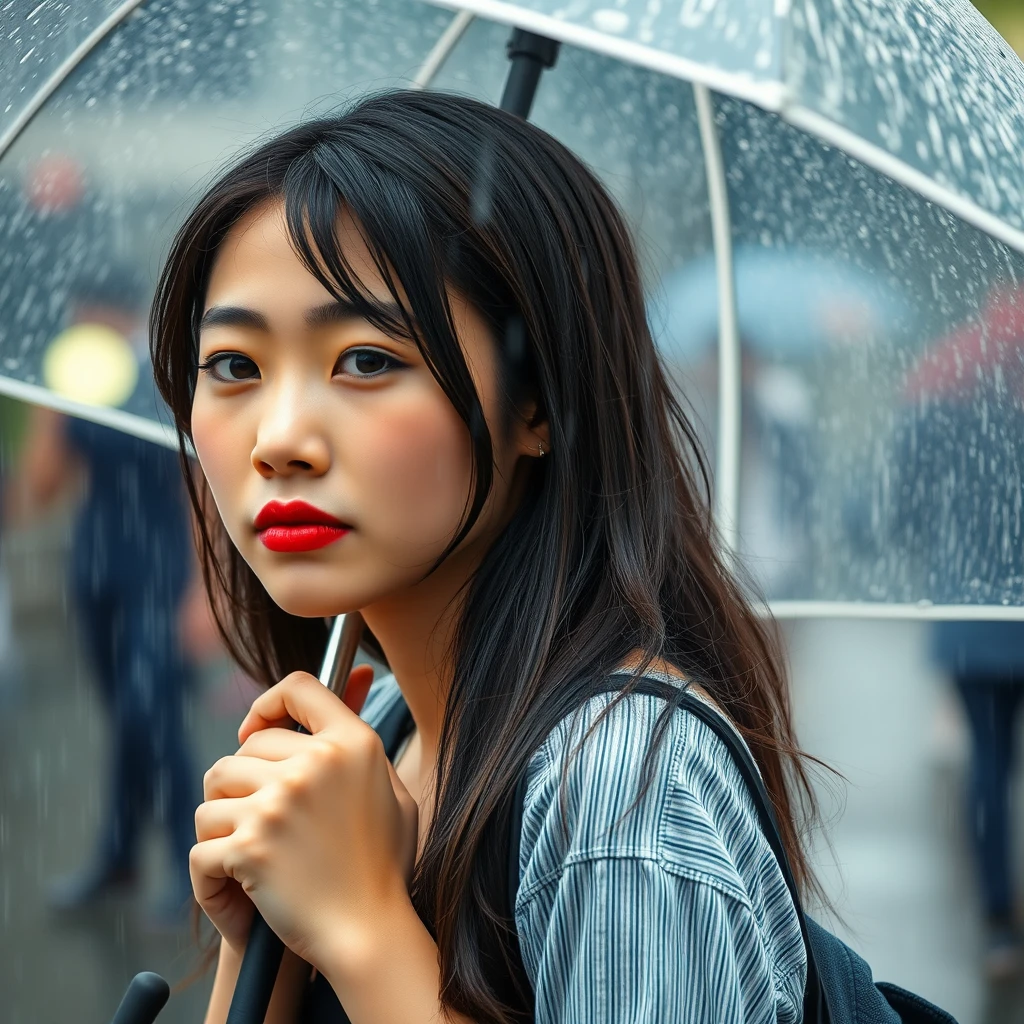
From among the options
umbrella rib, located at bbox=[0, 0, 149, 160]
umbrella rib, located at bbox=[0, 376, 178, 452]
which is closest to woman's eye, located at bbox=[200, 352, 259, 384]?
umbrella rib, located at bbox=[0, 0, 149, 160]

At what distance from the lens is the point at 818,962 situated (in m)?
1.69

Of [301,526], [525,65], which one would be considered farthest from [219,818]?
[525,65]

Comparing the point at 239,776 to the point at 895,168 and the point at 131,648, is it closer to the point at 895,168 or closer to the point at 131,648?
the point at 895,168

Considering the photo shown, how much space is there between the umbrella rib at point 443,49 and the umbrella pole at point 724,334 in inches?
17.7

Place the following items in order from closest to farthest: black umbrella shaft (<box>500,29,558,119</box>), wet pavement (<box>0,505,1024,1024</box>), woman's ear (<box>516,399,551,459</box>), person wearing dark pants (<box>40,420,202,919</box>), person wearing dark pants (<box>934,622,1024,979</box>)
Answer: woman's ear (<box>516,399,551,459</box>) < black umbrella shaft (<box>500,29,558,119</box>) < wet pavement (<box>0,505,1024,1024</box>) < person wearing dark pants (<box>934,622,1024,979</box>) < person wearing dark pants (<box>40,420,202,919</box>)

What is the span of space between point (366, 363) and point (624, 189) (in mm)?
1212

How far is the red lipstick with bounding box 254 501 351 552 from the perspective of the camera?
62.7 inches

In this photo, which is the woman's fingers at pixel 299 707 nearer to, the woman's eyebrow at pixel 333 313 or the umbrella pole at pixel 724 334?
the woman's eyebrow at pixel 333 313

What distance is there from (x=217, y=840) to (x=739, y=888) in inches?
22.7

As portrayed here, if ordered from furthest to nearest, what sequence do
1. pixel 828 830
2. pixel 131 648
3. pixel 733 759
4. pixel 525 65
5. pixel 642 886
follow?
pixel 131 648
pixel 828 830
pixel 525 65
pixel 733 759
pixel 642 886

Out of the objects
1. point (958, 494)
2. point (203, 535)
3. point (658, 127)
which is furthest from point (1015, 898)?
point (203, 535)

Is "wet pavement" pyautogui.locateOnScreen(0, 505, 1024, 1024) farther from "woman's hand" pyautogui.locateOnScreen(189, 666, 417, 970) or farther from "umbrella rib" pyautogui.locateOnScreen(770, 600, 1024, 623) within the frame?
"woman's hand" pyautogui.locateOnScreen(189, 666, 417, 970)

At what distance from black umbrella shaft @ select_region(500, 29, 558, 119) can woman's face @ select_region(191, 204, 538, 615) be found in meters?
0.55

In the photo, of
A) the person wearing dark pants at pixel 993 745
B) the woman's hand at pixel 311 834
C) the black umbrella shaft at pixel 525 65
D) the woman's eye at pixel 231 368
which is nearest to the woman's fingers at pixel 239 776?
the woman's hand at pixel 311 834
